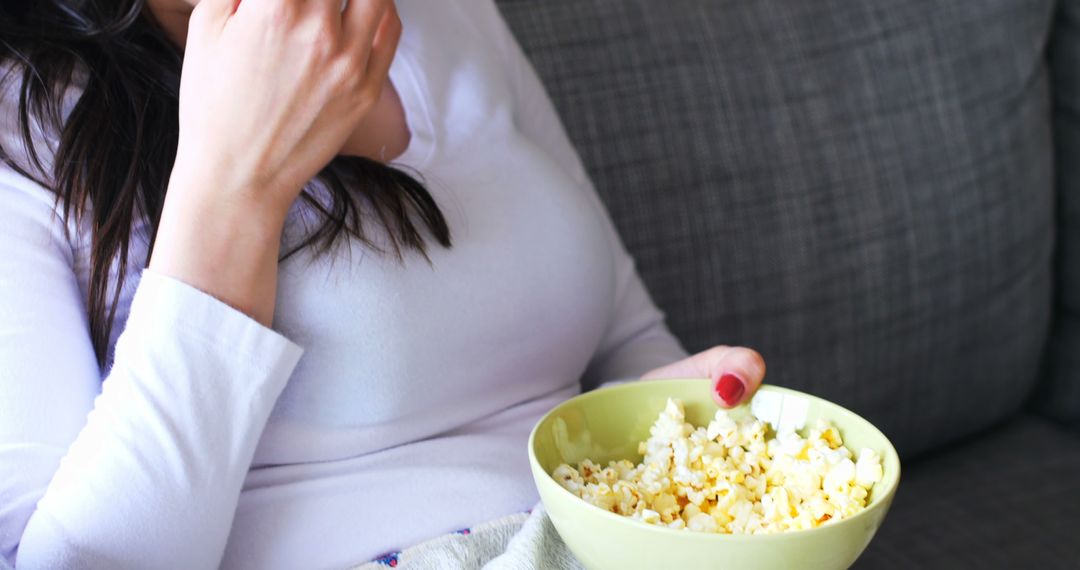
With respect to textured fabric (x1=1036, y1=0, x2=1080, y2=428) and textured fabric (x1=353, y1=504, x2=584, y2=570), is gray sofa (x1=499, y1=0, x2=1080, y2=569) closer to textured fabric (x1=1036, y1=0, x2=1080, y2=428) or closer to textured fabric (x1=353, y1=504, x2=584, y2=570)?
textured fabric (x1=1036, y1=0, x2=1080, y2=428)

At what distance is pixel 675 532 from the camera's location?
0.59m

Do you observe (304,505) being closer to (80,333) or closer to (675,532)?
(80,333)

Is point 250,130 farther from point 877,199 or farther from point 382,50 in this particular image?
point 877,199

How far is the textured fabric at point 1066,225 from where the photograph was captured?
1.44m

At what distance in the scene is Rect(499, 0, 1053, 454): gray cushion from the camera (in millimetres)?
1232

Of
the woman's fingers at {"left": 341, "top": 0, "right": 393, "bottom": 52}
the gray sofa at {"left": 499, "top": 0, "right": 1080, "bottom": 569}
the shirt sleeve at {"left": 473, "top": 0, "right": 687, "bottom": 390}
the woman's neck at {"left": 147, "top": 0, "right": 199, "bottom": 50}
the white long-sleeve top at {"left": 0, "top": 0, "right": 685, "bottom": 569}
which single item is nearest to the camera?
the white long-sleeve top at {"left": 0, "top": 0, "right": 685, "bottom": 569}

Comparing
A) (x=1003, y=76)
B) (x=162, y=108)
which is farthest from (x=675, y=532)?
(x=1003, y=76)

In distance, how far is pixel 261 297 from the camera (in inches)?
29.5

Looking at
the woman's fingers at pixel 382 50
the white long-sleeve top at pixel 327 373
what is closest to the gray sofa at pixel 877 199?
the white long-sleeve top at pixel 327 373

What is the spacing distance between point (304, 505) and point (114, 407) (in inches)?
6.6

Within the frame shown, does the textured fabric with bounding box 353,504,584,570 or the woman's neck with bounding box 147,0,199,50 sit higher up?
the woman's neck with bounding box 147,0,199,50

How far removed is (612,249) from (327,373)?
0.39 m

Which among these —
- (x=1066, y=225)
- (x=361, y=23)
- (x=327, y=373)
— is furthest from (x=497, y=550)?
(x=1066, y=225)

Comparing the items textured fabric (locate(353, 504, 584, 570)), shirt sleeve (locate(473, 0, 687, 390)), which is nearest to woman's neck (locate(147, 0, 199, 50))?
shirt sleeve (locate(473, 0, 687, 390))
